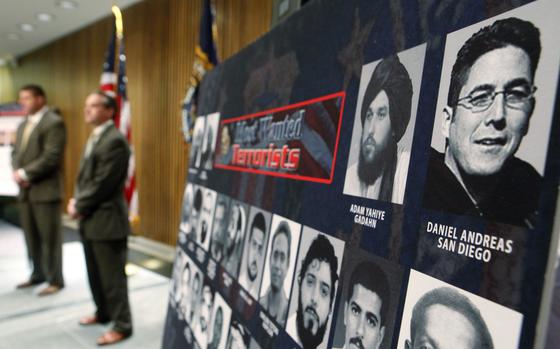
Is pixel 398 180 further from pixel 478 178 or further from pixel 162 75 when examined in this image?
pixel 162 75

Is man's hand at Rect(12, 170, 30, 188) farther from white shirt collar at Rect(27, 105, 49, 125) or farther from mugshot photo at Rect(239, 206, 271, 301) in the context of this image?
mugshot photo at Rect(239, 206, 271, 301)

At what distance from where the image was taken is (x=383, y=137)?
55 cm

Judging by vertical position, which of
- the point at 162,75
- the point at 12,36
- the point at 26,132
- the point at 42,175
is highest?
the point at 12,36

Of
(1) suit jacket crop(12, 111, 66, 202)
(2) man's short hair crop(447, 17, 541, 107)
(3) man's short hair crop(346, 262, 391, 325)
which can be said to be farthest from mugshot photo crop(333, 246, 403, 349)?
(1) suit jacket crop(12, 111, 66, 202)

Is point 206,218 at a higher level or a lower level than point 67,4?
lower

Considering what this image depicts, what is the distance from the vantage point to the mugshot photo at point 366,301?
1.65 feet

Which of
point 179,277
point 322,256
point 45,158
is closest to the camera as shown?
point 322,256

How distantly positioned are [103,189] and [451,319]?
2.26 meters

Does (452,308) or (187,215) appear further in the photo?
(187,215)

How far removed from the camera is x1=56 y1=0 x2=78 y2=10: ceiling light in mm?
5148

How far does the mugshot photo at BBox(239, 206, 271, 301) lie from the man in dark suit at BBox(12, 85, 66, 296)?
2.87 m

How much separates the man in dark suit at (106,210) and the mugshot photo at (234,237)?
1.52 meters

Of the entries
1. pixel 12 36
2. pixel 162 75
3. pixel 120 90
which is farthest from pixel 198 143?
pixel 12 36

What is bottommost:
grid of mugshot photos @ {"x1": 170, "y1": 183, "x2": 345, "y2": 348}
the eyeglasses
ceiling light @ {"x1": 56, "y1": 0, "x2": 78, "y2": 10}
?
grid of mugshot photos @ {"x1": 170, "y1": 183, "x2": 345, "y2": 348}
